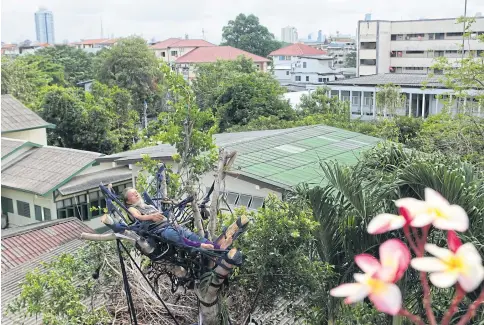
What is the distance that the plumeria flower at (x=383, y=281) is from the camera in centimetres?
Result: 123

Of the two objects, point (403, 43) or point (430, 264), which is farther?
point (403, 43)

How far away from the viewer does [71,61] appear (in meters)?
53.5

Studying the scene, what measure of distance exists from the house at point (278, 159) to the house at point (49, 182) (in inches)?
116

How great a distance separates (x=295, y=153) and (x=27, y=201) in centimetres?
1016

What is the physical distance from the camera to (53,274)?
18.8 ft

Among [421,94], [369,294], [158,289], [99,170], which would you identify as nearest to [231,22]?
[421,94]

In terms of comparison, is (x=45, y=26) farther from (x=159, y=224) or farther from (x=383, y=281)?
(x=383, y=281)

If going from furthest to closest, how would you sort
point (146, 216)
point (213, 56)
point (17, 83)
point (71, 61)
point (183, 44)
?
point (183, 44), point (213, 56), point (71, 61), point (17, 83), point (146, 216)

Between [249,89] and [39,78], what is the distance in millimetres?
21161

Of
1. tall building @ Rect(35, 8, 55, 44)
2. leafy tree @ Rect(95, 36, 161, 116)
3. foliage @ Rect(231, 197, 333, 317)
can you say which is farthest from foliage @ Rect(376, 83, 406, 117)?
tall building @ Rect(35, 8, 55, 44)

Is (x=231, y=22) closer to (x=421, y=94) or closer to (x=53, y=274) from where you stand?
(x=421, y=94)

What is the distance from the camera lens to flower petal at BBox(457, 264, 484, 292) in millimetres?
1248

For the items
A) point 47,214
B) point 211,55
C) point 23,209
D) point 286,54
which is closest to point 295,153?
point 47,214

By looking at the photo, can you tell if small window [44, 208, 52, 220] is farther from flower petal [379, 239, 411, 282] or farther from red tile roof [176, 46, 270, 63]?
red tile roof [176, 46, 270, 63]
